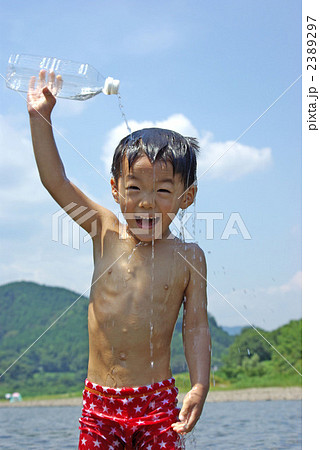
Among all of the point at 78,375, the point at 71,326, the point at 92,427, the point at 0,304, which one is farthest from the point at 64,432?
the point at 0,304

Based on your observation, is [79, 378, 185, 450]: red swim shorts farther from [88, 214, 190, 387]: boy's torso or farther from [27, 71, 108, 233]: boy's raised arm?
[27, 71, 108, 233]: boy's raised arm

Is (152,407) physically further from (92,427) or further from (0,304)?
(0,304)

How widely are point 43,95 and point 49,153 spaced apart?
0.89 ft

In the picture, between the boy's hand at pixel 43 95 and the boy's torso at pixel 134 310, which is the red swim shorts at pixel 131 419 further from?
the boy's hand at pixel 43 95

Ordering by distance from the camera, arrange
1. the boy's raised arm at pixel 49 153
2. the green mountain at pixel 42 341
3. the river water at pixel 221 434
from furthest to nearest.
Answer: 1. the green mountain at pixel 42 341
2. the river water at pixel 221 434
3. the boy's raised arm at pixel 49 153

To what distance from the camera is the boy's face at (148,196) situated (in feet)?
8.50

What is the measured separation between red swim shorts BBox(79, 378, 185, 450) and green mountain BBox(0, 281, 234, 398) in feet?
63.9

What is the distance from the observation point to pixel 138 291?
258 centimetres

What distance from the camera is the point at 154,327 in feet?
8.32

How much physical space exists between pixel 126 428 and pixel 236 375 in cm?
1918

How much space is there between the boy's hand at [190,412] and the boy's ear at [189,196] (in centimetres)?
88

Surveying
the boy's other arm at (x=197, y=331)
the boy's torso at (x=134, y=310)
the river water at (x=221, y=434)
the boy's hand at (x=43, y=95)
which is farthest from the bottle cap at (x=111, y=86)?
the river water at (x=221, y=434)

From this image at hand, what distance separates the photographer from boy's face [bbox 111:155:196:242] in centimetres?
259

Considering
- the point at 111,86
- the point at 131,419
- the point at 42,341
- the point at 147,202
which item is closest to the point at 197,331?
the point at 131,419
